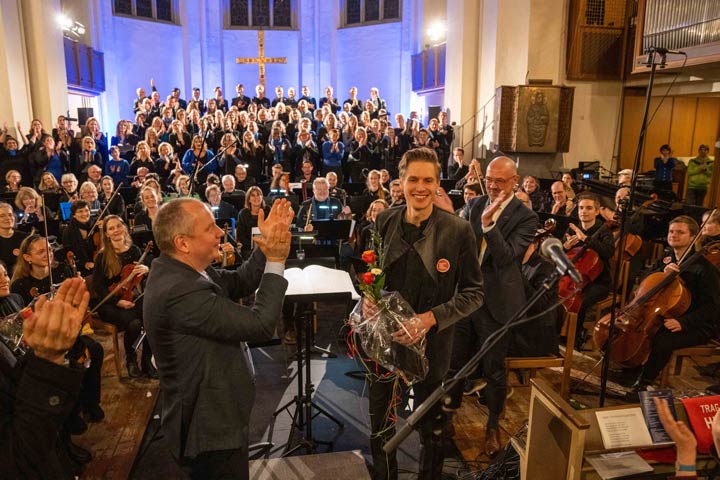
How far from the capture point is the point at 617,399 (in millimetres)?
3912

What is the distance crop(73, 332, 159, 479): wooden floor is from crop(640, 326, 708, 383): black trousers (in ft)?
11.5

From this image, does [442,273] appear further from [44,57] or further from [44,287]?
[44,57]

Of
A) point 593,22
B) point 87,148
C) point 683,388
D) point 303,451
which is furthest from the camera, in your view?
point 593,22

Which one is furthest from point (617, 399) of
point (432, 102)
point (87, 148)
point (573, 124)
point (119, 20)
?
point (119, 20)

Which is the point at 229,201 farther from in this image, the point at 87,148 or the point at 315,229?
the point at 87,148

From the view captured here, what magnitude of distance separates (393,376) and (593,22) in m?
9.18

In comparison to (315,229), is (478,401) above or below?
below

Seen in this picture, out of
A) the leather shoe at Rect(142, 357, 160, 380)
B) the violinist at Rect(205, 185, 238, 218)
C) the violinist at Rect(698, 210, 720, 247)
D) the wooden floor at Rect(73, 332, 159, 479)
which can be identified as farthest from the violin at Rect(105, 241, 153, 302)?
the violinist at Rect(698, 210, 720, 247)

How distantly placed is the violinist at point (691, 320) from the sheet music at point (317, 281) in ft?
7.56

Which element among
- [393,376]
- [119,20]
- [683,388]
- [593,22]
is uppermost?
[119,20]

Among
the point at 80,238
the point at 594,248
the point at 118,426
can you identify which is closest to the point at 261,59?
the point at 80,238

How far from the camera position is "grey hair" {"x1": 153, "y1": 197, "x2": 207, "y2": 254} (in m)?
1.80

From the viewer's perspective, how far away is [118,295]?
4309 mm

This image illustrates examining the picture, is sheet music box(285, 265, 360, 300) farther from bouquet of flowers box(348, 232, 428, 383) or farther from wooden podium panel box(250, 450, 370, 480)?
wooden podium panel box(250, 450, 370, 480)
